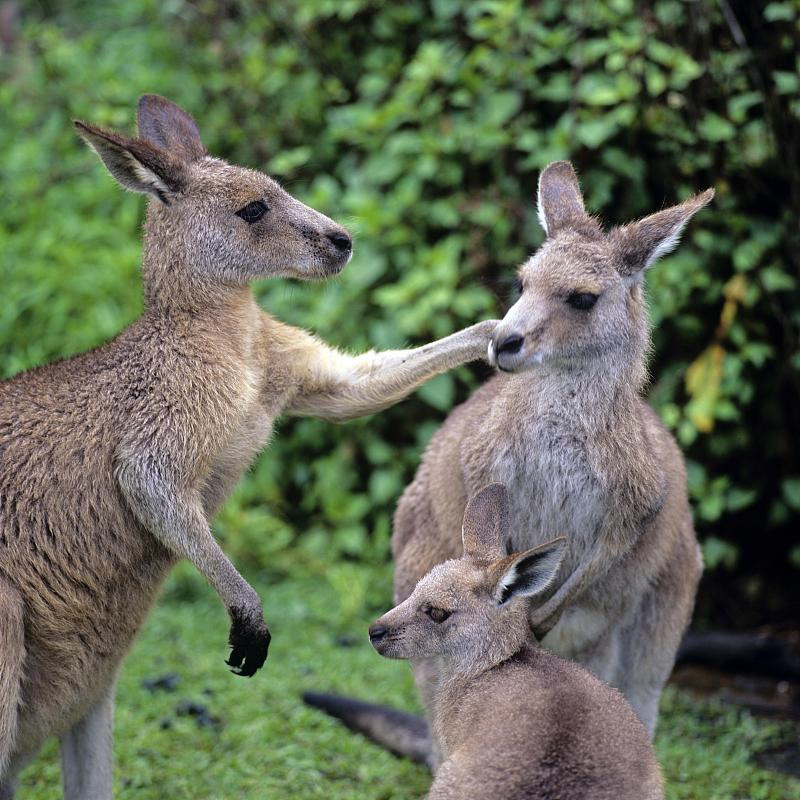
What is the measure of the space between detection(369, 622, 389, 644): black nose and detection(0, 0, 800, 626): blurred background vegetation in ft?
9.32

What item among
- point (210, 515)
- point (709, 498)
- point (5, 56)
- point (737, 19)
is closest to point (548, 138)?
point (737, 19)

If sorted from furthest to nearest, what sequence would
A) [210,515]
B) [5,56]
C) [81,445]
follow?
[5,56]
[210,515]
[81,445]

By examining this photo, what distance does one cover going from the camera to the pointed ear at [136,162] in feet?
13.8

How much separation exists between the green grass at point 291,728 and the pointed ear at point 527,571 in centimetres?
128

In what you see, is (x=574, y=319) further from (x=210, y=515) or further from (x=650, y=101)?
(x=650, y=101)

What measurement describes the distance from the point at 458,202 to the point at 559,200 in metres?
2.73

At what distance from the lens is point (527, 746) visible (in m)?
3.67

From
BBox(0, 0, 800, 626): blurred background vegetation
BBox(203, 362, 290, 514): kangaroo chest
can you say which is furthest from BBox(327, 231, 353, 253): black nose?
BBox(0, 0, 800, 626): blurred background vegetation

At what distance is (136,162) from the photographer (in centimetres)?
432

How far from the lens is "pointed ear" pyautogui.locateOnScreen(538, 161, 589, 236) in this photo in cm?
471

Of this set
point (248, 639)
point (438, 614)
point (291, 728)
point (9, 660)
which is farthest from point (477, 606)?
point (291, 728)

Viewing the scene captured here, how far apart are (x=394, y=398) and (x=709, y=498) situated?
8.98 feet

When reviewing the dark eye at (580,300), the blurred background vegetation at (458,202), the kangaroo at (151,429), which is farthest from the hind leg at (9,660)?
the blurred background vegetation at (458,202)

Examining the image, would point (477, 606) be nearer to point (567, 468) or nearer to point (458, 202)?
point (567, 468)
